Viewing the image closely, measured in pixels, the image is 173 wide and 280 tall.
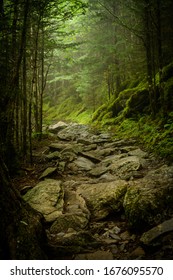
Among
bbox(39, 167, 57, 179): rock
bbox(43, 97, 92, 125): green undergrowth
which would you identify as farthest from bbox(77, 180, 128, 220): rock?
bbox(43, 97, 92, 125): green undergrowth

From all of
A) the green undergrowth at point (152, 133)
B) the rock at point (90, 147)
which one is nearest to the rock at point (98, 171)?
the green undergrowth at point (152, 133)

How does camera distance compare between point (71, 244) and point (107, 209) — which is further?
point (107, 209)

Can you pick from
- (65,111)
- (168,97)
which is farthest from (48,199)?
(65,111)

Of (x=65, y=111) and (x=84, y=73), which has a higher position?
(x=84, y=73)

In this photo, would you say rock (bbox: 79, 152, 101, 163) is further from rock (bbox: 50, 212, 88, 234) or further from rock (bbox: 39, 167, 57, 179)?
rock (bbox: 50, 212, 88, 234)

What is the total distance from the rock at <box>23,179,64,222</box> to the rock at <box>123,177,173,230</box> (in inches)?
60.7

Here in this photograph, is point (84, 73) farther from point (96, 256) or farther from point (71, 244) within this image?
point (96, 256)

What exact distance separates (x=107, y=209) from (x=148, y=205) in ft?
3.72

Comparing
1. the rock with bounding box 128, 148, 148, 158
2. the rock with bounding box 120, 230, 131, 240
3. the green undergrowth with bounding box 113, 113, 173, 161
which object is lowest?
the rock with bounding box 120, 230, 131, 240

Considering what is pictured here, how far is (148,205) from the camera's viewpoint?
413 cm

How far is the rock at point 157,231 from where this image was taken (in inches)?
134

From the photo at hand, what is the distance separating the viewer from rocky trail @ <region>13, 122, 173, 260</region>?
3541 mm

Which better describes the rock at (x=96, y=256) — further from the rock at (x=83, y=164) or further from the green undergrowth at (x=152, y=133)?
the rock at (x=83, y=164)
